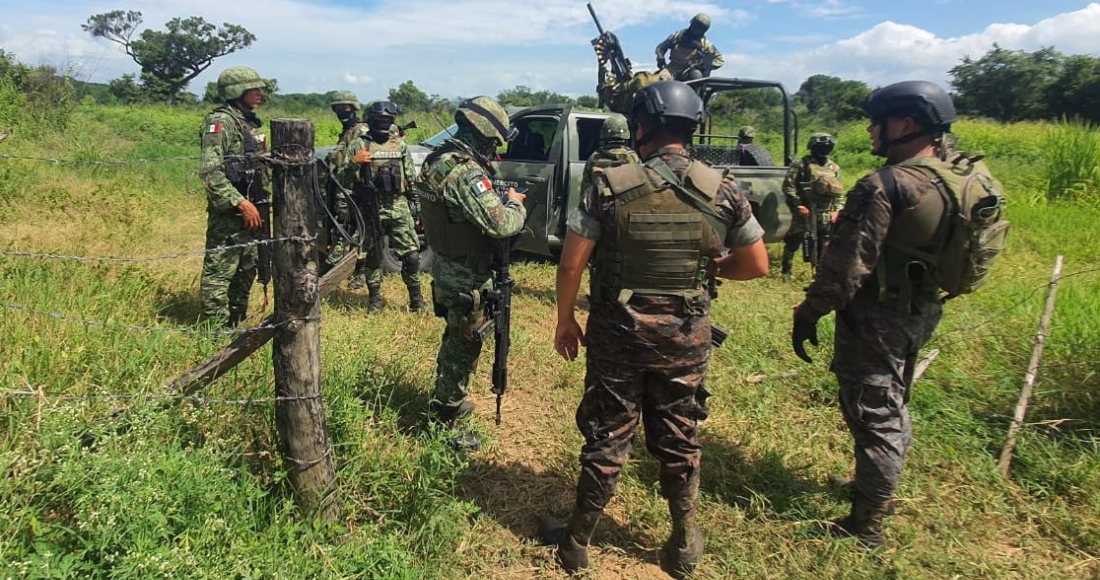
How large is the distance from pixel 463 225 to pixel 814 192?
178 inches

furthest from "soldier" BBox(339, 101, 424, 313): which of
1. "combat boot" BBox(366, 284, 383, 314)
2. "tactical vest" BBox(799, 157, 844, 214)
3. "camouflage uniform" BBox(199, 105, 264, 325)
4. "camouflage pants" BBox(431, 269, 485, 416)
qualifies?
"tactical vest" BBox(799, 157, 844, 214)

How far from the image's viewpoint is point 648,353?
232cm

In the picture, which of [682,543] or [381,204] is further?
[381,204]

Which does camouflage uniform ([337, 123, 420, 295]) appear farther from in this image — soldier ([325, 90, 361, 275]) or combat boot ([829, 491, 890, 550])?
combat boot ([829, 491, 890, 550])

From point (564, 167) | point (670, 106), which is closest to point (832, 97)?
point (564, 167)

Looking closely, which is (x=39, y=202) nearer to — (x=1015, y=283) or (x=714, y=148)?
(x=714, y=148)

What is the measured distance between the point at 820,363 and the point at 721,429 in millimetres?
1224

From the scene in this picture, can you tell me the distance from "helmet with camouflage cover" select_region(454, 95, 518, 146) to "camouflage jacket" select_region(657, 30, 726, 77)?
14.0ft

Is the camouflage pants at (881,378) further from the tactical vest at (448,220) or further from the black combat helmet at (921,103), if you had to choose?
the tactical vest at (448,220)

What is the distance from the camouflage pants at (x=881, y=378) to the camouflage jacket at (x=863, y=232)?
0.52ft

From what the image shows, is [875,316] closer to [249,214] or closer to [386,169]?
[249,214]

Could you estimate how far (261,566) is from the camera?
2062mm

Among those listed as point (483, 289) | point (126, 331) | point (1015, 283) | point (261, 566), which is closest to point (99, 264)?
point (126, 331)

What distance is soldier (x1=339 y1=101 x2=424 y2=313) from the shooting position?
5156 mm
